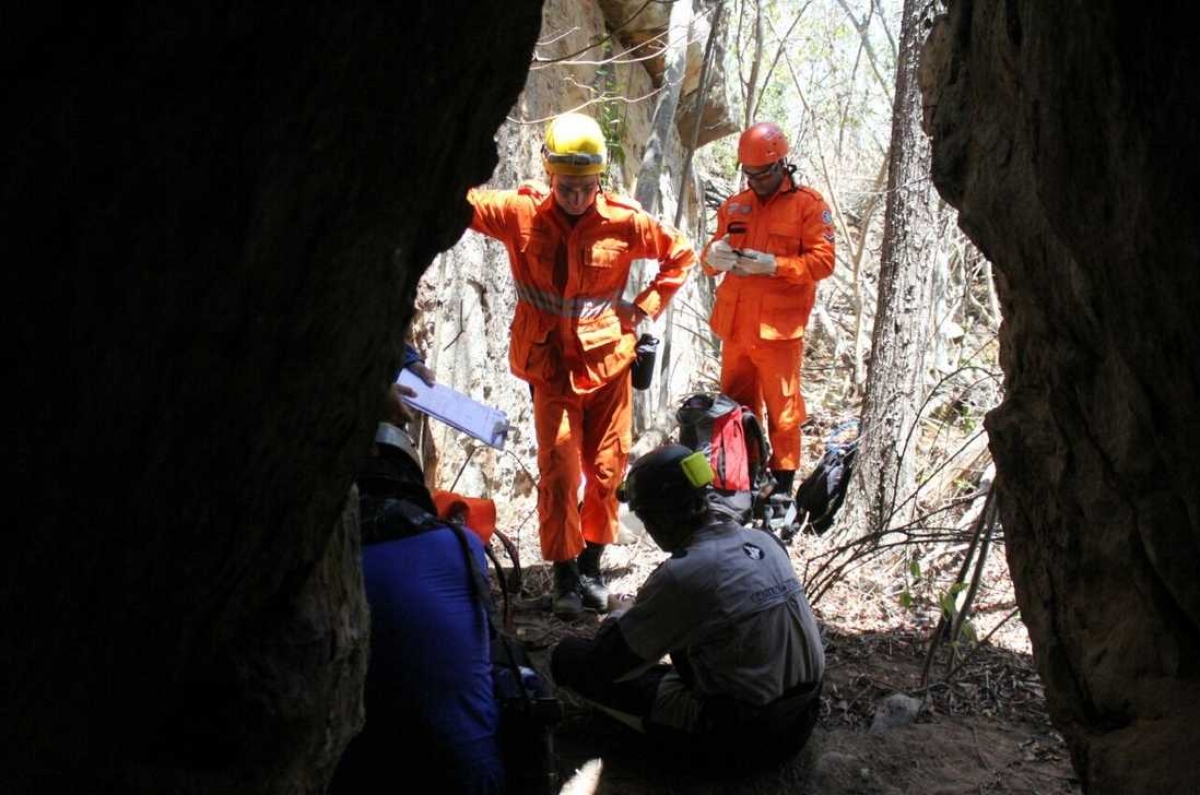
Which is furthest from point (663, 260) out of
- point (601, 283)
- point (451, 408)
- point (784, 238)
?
point (451, 408)

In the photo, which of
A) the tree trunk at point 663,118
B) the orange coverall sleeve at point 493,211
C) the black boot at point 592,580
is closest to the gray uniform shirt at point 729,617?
the black boot at point 592,580

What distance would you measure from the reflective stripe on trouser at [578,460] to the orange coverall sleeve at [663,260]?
366mm

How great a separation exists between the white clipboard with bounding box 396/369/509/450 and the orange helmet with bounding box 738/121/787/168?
10.7 feet

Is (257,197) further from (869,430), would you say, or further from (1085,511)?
(869,430)

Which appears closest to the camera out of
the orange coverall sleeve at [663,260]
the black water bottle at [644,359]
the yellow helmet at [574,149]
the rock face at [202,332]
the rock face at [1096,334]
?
the rock face at [202,332]

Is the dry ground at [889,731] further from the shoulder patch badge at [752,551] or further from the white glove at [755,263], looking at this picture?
the white glove at [755,263]

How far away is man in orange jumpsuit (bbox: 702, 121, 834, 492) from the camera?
6609 millimetres

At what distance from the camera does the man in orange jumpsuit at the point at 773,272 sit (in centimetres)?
661

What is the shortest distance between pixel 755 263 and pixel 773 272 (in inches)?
4.6

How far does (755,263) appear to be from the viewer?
6586 mm

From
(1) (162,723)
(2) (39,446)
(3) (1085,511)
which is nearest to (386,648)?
(1) (162,723)

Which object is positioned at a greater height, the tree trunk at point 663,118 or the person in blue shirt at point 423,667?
the tree trunk at point 663,118

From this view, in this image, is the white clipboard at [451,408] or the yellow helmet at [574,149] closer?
the white clipboard at [451,408]

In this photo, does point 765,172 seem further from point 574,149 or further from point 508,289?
point 574,149
